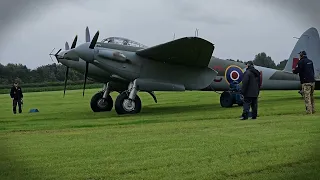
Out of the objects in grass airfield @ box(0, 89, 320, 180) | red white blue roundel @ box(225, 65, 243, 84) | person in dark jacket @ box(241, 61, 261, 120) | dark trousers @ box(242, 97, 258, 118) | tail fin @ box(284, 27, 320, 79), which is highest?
red white blue roundel @ box(225, 65, 243, 84)

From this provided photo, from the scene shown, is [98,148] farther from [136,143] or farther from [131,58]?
[131,58]

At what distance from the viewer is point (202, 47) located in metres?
15.3

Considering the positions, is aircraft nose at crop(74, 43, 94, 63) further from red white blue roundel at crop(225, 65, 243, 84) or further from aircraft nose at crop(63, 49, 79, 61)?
red white blue roundel at crop(225, 65, 243, 84)

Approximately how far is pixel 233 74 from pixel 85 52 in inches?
252

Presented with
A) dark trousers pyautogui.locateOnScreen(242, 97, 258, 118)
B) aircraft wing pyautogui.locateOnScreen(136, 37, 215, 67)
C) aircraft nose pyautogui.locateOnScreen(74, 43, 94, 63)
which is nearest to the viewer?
dark trousers pyautogui.locateOnScreen(242, 97, 258, 118)

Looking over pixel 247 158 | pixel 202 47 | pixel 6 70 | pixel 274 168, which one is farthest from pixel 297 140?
pixel 202 47

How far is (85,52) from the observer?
1592 centimetres

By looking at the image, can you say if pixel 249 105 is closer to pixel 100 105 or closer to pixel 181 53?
pixel 181 53

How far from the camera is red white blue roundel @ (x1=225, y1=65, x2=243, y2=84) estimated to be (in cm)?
1912

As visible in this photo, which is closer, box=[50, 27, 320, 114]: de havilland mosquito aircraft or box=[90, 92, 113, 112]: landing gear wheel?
box=[50, 27, 320, 114]: de havilland mosquito aircraft

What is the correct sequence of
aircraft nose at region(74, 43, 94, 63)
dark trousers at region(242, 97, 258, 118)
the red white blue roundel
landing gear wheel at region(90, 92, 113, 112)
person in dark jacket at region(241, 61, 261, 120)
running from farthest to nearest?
1. the red white blue roundel
2. landing gear wheel at region(90, 92, 113, 112)
3. aircraft nose at region(74, 43, 94, 63)
4. person in dark jacket at region(241, 61, 261, 120)
5. dark trousers at region(242, 97, 258, 118)

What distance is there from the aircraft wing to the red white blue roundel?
2.25m

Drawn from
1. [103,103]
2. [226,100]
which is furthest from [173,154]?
[103,103]

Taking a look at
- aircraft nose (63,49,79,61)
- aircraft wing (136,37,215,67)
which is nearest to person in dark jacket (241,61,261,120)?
aircraft wing (136,37,215,67)
